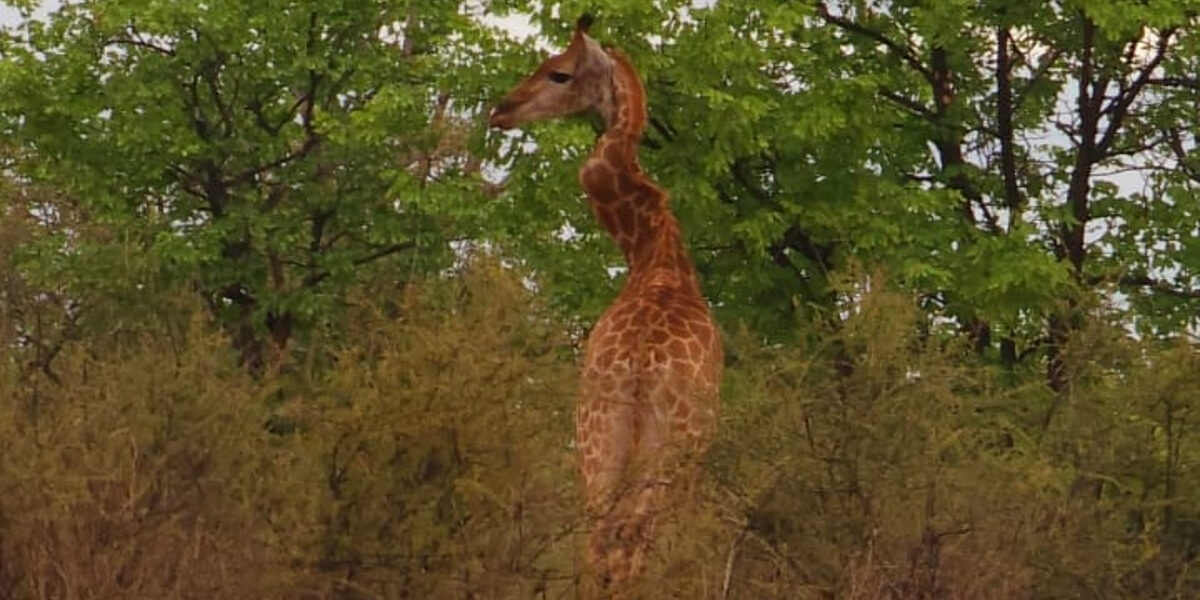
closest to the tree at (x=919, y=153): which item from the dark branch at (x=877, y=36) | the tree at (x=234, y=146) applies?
the dark branch at (x=877, y=36)

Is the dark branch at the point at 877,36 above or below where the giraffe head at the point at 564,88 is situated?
above

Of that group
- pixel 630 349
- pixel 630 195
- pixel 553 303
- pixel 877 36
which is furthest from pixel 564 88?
pixel 877 36

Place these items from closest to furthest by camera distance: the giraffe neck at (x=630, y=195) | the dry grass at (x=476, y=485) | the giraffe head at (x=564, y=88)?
the dry grass at (x=476, y=485) → the giraffe neck at (x=630, y=195) → the giraffe head at (x=564, y=88)

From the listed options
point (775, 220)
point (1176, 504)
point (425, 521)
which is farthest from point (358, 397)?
point (775, 220)

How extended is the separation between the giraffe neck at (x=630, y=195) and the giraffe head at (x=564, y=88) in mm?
81

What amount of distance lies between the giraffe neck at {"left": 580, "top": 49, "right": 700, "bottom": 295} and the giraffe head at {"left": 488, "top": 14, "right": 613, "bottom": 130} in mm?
81

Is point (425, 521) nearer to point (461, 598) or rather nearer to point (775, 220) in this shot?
point (461, 598)

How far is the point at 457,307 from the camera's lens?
9555 millimetres

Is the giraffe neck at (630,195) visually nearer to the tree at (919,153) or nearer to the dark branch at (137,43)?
the tree at (919,153)

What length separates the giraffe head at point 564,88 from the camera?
41.5ft

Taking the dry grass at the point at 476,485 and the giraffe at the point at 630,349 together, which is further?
the giraffe at the point at 630,349

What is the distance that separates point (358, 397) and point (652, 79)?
540 inches

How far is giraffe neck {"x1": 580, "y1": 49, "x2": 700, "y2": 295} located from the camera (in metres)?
12.1

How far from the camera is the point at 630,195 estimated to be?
12.5m
